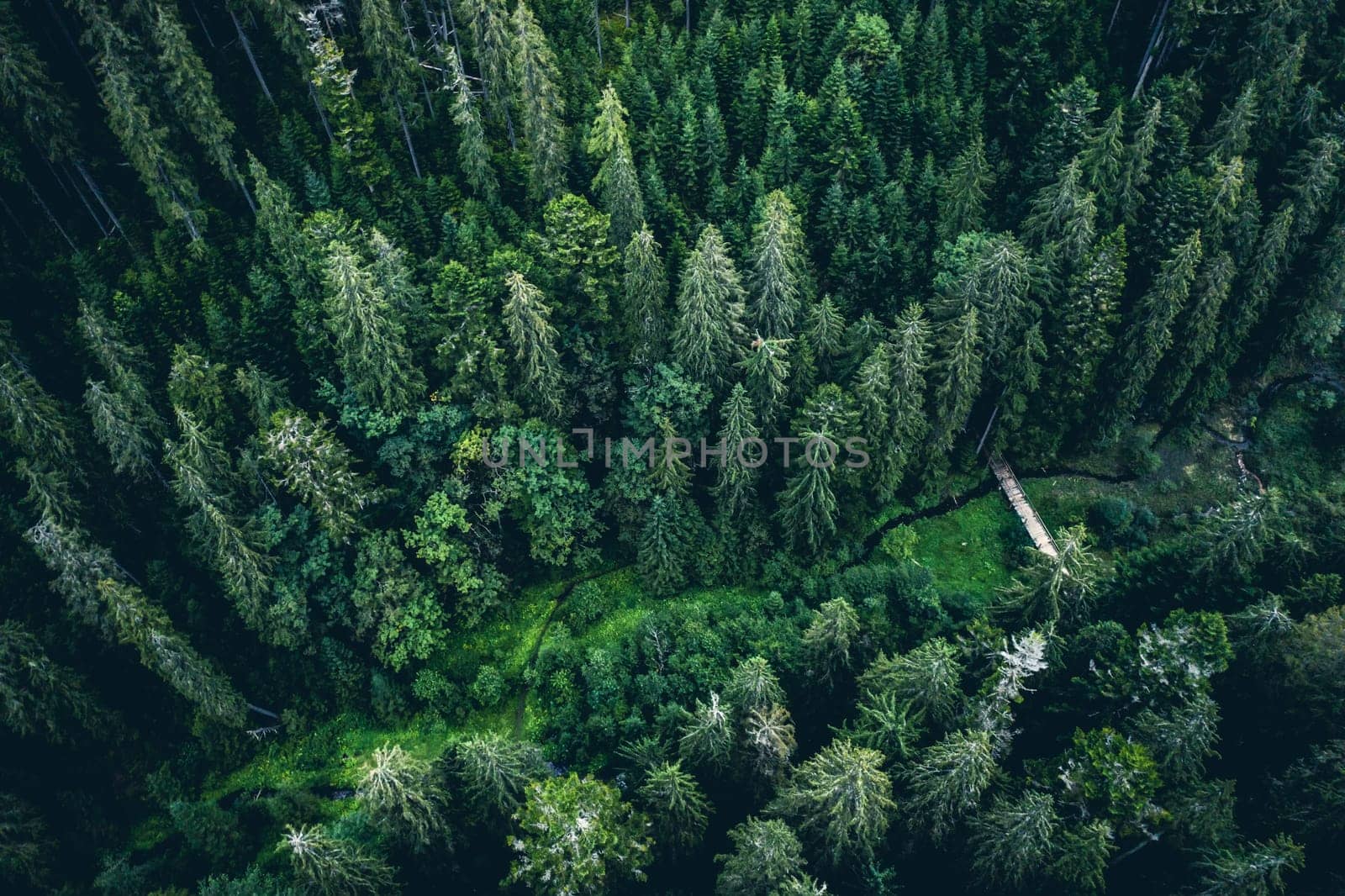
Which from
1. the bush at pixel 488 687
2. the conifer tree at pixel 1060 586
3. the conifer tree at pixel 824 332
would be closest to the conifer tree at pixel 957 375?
the conifer tree at pixel 824 332

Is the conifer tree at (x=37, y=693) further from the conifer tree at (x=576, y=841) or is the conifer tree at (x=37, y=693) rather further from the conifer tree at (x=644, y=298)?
the conifer tree at (x=644, y=298)

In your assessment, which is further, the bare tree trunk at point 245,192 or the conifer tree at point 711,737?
the bare tree trunk at point 245,192

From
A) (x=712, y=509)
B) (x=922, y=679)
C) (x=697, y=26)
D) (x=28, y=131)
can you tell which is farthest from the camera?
(x=697, y=26)

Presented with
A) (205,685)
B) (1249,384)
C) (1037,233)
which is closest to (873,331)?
(1037,233)

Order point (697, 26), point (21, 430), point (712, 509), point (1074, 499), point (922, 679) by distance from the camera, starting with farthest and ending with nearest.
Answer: point (697, 26) < point (1074, 499) < point (712, 509) < point (21, 430) < point (922, 679)

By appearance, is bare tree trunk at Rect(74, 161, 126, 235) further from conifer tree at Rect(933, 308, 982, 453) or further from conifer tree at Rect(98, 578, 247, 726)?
conifer tree at Rect(933, 308, 982, 453)

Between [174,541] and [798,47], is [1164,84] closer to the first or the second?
[798,47]

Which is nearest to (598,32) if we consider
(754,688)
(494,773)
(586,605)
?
(586,605)
